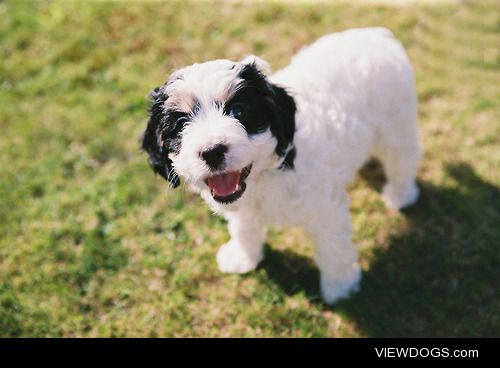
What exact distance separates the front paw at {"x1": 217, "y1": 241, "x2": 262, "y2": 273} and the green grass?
9 cm

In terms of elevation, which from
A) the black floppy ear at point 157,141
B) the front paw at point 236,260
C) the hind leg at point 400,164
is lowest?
the front paw at point 236,260

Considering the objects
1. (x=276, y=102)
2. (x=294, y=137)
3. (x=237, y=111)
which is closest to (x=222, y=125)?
(x=237, y=111)

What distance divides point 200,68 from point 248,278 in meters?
2.05

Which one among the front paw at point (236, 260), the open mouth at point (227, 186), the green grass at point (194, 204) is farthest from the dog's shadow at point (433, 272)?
the open mouth at point (227, 186)

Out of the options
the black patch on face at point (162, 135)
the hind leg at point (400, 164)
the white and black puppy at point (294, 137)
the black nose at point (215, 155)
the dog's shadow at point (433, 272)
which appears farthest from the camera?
the hind leg at point (400, 164)

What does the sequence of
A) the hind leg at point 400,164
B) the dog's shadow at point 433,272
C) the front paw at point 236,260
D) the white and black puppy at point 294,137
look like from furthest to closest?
the front paw at point 236,260 → the hind leg at point 400,164 → the dog's shadow at point 433,272 → the white and black puppy at point 294,137

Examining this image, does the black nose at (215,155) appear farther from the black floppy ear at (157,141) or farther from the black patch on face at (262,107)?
the black floppy ear at (157,141)

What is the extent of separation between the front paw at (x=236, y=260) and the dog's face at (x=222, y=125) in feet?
3.92

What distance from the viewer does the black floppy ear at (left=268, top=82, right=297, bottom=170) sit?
2.97 meters

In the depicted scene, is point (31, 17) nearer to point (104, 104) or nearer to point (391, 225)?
point (104, 104)

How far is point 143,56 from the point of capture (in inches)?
249

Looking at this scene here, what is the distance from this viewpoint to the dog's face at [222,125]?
277cm

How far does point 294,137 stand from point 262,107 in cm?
43

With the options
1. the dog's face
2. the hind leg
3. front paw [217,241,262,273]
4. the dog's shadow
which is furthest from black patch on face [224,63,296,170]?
the dog's shadow
